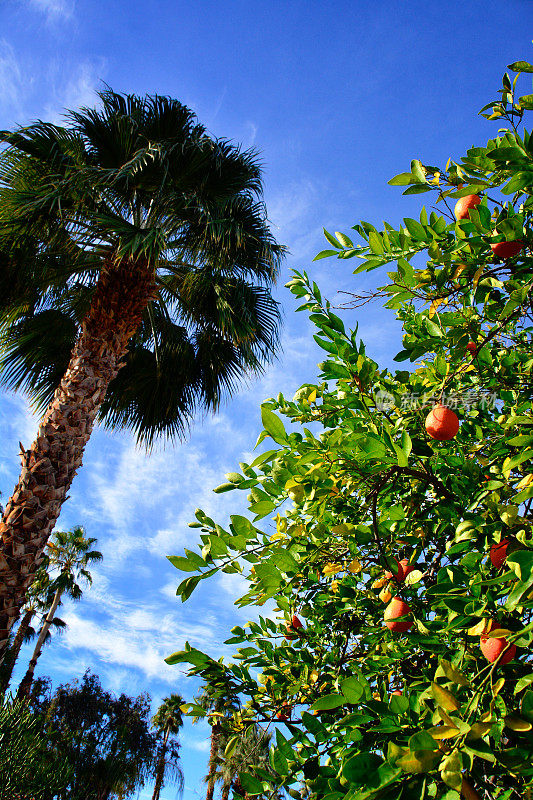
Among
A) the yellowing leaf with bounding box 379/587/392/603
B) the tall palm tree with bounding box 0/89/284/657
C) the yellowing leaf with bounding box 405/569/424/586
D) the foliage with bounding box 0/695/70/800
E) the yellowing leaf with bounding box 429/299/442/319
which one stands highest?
the tall palm tree with bounding box 0/89/284/657

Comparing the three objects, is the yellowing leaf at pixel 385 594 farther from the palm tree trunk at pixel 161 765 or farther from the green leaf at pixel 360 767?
the palm tree trunk at pixel 161 765

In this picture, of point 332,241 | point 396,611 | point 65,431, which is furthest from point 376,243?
point 65,431

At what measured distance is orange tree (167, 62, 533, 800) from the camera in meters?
0.86

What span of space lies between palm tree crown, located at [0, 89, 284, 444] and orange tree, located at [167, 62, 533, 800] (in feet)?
12.1

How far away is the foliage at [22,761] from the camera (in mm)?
3873

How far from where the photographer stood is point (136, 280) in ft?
16.8

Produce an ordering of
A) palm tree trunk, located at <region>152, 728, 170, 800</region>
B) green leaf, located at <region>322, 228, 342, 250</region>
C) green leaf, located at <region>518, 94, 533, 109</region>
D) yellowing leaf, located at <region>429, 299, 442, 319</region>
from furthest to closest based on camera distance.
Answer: palm tree trunk, located at <region>152, 728, 170, 800</region>
yellowing leaf, located at <region>429, 299, 442, 319</region>
green leaf, located at <region>322, 228, 342, 250</region>
green leaf, located at <region>518, 94, 533, 109</region>

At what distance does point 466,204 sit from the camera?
4.36 ft

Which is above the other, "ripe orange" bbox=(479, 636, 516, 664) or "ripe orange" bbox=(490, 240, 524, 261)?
"ripe orange" bbox=(490, 240, 524, 261)

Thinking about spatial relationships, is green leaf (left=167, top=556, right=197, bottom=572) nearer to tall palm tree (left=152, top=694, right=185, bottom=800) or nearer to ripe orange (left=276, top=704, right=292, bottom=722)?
ripe orange (left=276, top=704, right=292, bottom=722)

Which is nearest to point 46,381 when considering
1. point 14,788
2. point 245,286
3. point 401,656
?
point 245,286

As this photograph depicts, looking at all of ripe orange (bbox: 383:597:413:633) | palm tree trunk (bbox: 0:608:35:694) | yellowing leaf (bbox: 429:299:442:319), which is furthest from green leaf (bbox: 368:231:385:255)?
palm tree trunk (bbox: 0:608:35:694)

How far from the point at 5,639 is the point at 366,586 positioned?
294 cm

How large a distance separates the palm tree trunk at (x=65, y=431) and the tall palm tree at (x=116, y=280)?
0.4 inches
